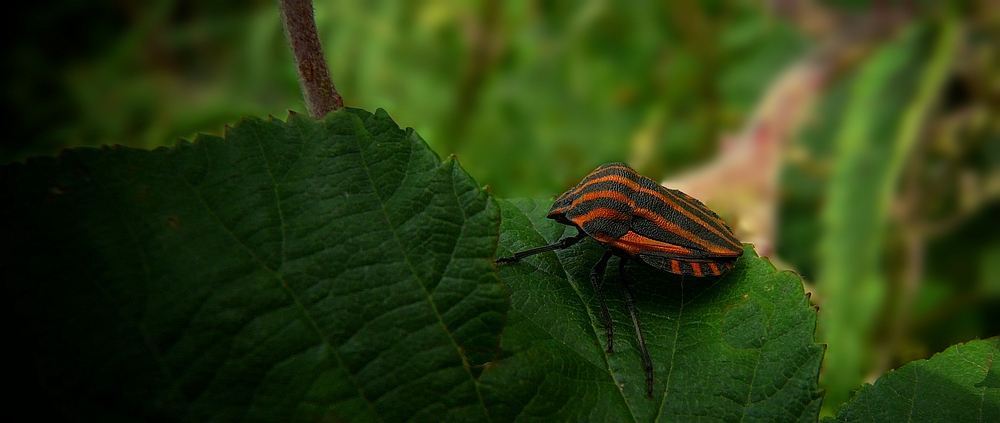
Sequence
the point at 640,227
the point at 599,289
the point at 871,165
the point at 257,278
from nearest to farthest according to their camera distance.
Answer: the point at 257,278 < the point at 599,289 < the point at 640,227 < the point at 871,165

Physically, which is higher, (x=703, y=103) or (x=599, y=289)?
(x=703, y=103)

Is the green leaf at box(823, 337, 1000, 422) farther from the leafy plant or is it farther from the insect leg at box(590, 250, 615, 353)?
the insect leg at box(590, 250, 615, 353)

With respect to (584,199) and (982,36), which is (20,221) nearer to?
(584,199)

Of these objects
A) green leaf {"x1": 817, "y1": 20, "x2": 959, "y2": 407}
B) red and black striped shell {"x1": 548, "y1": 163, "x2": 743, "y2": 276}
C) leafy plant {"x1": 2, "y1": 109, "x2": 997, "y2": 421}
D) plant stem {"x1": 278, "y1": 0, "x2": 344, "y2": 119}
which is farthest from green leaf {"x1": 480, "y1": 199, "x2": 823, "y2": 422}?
green leaf {"x1": 817, "y1": 20, "x2": 959, "y2": 407}

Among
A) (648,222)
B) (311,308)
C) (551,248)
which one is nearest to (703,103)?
(648,222)

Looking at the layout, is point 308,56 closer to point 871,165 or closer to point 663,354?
point 663,354

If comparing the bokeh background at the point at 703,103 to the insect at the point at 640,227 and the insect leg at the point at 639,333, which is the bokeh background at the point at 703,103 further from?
the insect leg at the point at 639,333
